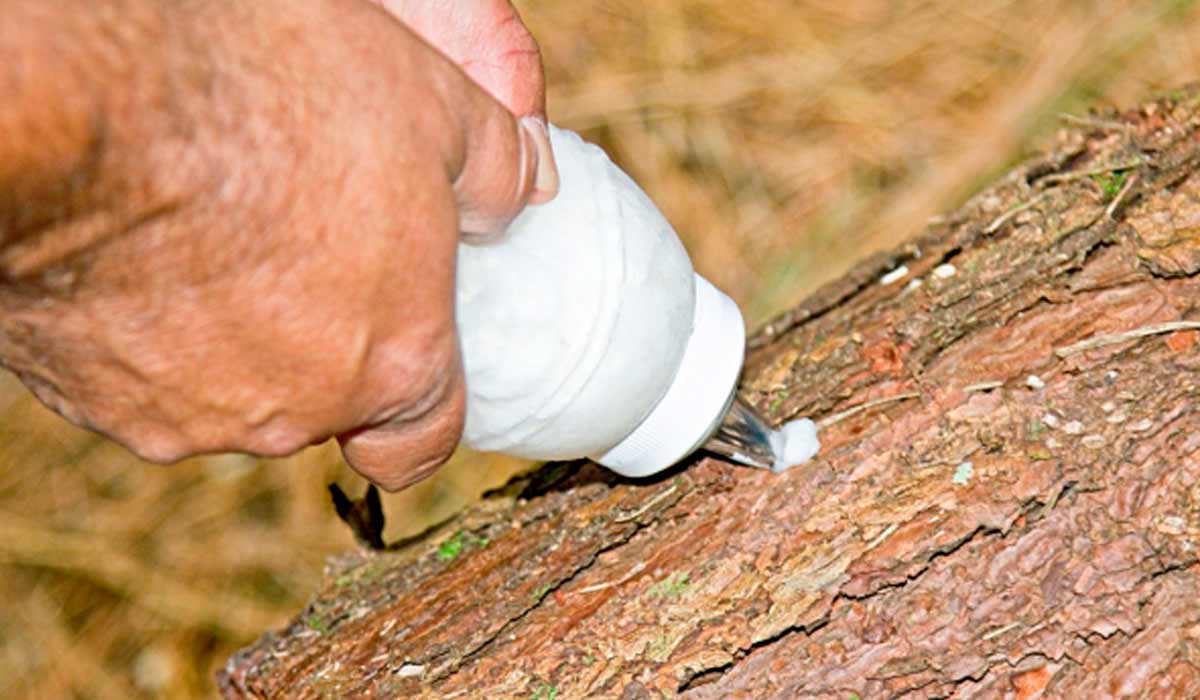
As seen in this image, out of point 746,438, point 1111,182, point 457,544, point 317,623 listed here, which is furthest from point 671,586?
point 1111,182

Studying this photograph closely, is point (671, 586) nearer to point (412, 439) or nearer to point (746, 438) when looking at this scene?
point (746, 438)

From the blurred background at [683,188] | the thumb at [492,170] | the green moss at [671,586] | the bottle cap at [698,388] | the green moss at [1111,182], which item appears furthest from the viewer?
the blurred background at [683,188]

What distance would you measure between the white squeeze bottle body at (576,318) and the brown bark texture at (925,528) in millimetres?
209

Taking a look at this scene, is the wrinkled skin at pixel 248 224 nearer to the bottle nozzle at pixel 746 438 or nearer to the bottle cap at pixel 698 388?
the bottle cap at pixel 698 388

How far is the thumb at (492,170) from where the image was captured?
0.69 metres

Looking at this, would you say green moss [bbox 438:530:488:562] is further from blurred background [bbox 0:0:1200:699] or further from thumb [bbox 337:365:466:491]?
blurred background [bbox 0:0:1200:699]

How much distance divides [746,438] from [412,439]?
1.23ft

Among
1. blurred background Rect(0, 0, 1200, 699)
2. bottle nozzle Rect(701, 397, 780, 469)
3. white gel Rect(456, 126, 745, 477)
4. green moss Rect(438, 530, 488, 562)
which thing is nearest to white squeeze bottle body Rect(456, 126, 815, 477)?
white gel Rect(456, 126, 745, 477)

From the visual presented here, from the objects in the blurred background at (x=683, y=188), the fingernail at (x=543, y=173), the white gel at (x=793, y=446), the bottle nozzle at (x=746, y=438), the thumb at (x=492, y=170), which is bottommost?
the blurred background at (x=683, y=188)

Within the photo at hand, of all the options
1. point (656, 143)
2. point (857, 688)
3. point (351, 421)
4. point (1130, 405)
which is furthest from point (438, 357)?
point (656, 143)

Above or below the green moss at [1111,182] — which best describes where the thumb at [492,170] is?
above

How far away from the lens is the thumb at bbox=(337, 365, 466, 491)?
720mm

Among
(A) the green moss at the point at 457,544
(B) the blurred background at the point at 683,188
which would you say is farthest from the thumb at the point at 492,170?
(B) the blurred background at the point at 683,188

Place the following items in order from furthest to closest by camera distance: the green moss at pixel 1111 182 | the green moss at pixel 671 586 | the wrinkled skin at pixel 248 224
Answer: the green moss at pixel 1111 182 < the green moss at pixel 671 586 < the wrinkled skin at pixel 248 224
